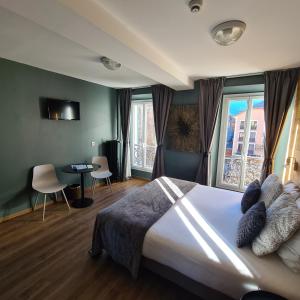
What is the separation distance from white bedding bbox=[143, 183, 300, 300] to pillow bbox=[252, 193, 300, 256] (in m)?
0.10

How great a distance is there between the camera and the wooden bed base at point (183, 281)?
4.53 feet

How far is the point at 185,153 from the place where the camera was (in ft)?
12.3

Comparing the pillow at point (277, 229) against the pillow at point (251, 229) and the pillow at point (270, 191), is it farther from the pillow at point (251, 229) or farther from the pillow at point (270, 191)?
the pillow at point (270, 191)

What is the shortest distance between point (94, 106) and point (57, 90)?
2.85 feet

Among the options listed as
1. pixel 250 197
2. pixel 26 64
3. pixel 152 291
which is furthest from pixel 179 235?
pixel 26 64

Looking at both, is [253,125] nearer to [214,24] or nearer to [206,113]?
[206,113]

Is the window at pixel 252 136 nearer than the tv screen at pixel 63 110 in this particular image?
No

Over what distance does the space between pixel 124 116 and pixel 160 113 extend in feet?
3.43

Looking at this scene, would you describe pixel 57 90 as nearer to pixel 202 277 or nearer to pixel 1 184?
pixel 1 184

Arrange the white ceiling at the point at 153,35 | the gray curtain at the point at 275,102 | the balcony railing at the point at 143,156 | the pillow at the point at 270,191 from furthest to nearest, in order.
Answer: the balcony railing at the point at 143,156 → the gray curtain at the point at 275,102 → the pillow at the point at 270,191 → the white ceiling at the point at 153,35

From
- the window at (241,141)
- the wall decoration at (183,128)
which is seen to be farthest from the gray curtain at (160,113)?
the window at (241,141)

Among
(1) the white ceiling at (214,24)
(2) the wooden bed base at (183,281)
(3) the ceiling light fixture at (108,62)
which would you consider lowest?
(2) the wooden bed base at (183,281)

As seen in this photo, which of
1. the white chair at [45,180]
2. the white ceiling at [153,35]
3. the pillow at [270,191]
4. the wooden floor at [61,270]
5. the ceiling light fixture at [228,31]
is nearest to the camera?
the white ceiling at [153,35]

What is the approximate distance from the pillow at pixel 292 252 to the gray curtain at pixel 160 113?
2.81 m
